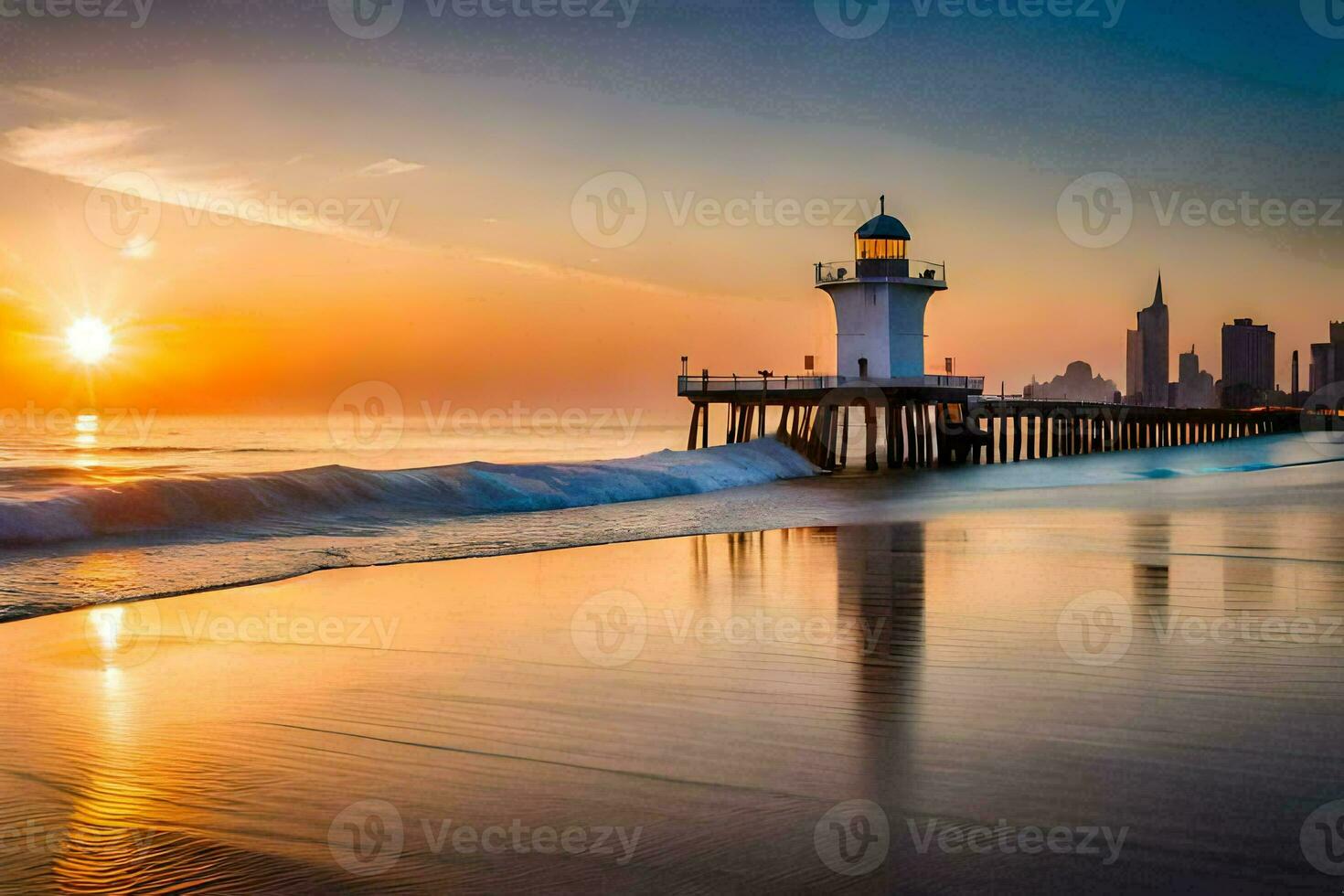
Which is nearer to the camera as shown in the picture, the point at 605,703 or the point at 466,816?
the point at 466,816

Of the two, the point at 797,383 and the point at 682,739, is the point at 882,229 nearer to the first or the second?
the point at 797,383

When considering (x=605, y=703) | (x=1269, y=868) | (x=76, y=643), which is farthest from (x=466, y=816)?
(x=76, y=643)

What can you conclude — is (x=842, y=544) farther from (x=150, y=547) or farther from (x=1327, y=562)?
(x=150, y=547)

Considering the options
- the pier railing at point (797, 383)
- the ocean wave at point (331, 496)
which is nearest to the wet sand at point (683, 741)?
the ocean wave at point (331, 496)

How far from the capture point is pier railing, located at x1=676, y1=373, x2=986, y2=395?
40312mm

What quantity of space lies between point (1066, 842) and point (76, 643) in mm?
7335

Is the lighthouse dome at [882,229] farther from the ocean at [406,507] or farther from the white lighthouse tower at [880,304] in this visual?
the ocean at [406,507]

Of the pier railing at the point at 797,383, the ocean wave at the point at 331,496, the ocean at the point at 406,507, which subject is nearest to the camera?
the ocean at the point at 406,507

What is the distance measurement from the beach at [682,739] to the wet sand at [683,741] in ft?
0.07

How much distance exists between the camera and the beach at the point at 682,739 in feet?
12.6

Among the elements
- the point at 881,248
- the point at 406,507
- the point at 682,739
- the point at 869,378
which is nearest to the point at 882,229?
the point at 881,248

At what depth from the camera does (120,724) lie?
579cm

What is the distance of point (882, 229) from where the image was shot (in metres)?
41.2

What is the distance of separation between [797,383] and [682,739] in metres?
35.7
